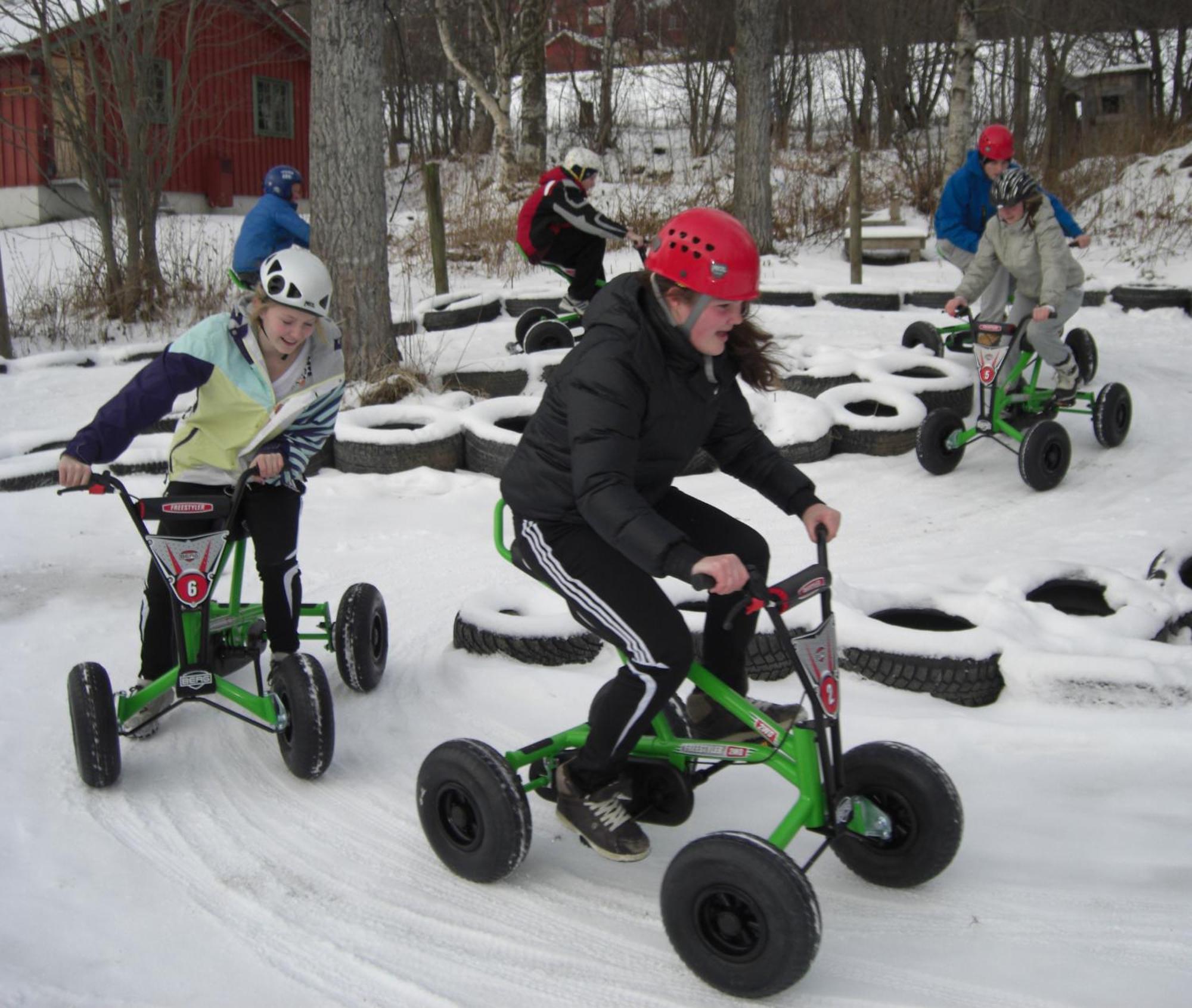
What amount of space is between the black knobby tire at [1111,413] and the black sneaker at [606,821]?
18.4ft

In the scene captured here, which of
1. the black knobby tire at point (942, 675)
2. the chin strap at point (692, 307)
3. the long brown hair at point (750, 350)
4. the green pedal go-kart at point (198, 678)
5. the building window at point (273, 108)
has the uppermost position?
the building window at point (273, 108)

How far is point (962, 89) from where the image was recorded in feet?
51.7

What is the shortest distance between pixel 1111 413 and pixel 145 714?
6.25 meters

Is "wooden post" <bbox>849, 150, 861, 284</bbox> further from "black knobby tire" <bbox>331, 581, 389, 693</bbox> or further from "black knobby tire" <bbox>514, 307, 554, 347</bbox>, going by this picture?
"black knobby tire" <bbox>331, 581, 389, 693</bbox>

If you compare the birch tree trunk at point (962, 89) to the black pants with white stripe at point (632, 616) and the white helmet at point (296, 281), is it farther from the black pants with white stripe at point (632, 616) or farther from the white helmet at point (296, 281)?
the black pants with white stripe at point (632, 616)

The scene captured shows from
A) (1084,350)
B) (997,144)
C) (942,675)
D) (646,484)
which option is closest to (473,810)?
(646,484)

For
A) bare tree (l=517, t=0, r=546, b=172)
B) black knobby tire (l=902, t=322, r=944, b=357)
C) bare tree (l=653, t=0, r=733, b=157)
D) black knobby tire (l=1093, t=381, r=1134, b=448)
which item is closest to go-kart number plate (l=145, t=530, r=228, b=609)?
black knobby tire (l=1093, t=381, r=1134, b=448)

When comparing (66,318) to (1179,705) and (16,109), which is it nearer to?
(16,109)

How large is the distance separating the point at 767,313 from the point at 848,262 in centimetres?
463

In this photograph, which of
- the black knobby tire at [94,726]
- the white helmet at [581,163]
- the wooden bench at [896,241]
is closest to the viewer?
the black knobby tire at [94,726]

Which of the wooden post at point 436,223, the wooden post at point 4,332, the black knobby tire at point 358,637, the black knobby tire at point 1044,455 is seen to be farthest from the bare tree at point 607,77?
the black knobby tire at point 358,637

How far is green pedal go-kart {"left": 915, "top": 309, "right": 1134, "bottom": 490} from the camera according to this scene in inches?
268

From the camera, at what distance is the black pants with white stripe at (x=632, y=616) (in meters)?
2.82

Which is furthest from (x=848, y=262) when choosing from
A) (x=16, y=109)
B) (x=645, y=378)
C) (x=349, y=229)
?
(x=16, y=109)
